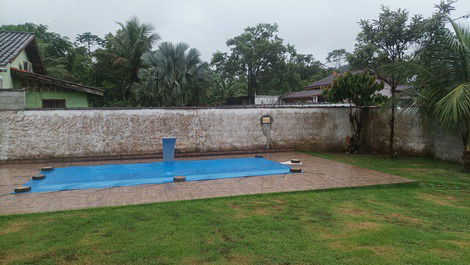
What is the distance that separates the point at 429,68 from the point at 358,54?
597cm

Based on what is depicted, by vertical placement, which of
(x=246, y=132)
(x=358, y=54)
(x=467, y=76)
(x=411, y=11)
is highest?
(x=411, y=11)

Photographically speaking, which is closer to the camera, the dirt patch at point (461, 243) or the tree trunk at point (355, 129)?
the dirt patch at point (461, 243)

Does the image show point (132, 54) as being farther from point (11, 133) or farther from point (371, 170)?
point (371, 170)

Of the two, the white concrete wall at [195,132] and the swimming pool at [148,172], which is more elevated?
the white concrete wall at [195,132]

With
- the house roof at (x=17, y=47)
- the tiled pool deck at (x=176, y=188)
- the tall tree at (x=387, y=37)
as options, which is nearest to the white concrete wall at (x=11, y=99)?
the tiled pool deck at (x=176, y=188)

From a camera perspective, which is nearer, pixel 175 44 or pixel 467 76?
pixel 467 76

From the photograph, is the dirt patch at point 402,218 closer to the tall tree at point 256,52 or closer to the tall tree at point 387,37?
the tall tree at point 387,37

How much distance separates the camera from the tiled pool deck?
18.7 feet

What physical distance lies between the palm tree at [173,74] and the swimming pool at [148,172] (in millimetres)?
11478

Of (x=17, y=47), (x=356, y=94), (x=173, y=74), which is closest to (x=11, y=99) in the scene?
(x=17, y=47)

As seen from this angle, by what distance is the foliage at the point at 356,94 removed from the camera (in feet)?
38.8

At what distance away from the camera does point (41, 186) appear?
731 centimetres

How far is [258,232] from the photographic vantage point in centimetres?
415

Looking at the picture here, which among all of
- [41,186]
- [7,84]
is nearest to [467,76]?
[41,186]
